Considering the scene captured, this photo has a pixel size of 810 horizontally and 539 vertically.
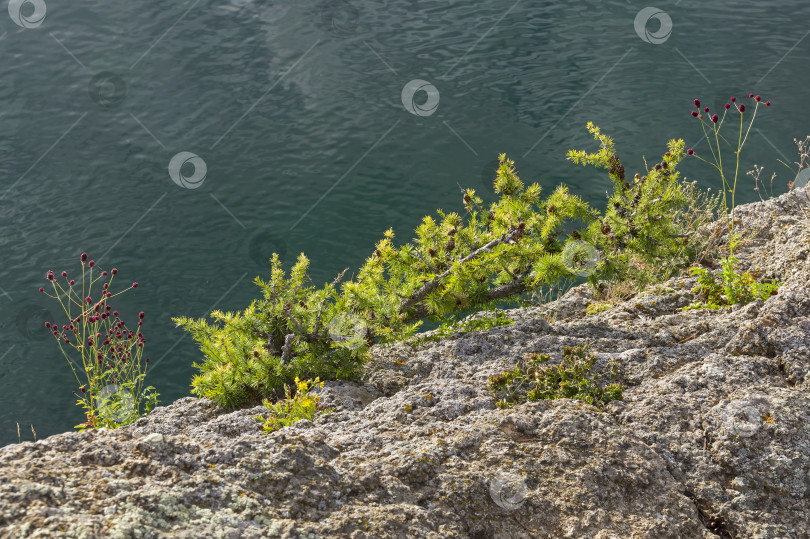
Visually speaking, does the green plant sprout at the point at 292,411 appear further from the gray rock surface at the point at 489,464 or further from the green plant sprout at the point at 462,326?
the green plant sprout at the point at 462,326

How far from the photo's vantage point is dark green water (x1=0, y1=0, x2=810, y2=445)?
9.67 m

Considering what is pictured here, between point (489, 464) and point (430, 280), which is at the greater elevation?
point (430, 280)

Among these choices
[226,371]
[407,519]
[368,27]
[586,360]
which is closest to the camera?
[407,519]

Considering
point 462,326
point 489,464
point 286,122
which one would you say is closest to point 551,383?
point 489,464

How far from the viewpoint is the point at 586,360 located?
359 cm

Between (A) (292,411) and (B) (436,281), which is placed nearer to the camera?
(A) (292,411)

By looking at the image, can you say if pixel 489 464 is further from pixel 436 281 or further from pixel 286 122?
pixel 286 122

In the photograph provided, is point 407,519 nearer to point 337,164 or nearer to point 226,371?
point 226,371

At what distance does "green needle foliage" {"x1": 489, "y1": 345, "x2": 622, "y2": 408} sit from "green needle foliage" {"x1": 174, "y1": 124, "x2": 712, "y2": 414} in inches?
42.3

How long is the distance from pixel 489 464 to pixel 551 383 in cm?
88

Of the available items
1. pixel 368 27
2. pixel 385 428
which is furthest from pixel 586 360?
pixel 368 27

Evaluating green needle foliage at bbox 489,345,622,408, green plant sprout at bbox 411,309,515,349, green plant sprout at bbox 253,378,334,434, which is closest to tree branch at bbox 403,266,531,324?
green plant sprout at bbox 411,309,515,349

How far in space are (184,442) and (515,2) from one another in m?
17.7

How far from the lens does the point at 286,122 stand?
1323 centimetres
